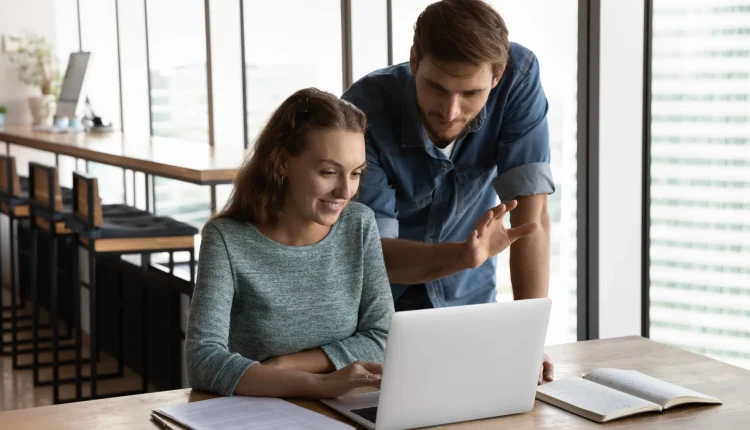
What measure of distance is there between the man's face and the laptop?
464 mm

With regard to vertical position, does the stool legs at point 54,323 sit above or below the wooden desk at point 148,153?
below

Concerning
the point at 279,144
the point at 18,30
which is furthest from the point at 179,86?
the point at 279,144

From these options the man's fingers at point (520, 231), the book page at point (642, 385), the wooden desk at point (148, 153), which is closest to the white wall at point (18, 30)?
the wooden desk at point (148, 153)

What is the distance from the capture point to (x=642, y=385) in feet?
5.39

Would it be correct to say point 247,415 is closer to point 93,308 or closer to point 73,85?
point 93,308

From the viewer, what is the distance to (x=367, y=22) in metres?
3.88

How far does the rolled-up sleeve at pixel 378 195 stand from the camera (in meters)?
2.02

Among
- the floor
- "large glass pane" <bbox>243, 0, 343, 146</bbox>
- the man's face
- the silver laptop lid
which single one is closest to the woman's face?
the man's face

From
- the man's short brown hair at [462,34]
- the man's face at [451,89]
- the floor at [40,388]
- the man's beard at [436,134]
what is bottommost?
the floor at [40,388]

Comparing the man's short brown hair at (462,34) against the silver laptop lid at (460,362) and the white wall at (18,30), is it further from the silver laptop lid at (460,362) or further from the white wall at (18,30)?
the white wall at (18,30)

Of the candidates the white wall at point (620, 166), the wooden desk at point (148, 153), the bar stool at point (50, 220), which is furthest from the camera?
the bar stool at point (50, 220)

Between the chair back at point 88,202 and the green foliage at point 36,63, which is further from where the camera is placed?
the green foliage at point 36,63

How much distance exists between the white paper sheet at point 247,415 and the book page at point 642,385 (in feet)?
1.66

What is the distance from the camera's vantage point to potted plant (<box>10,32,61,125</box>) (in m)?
7.19
